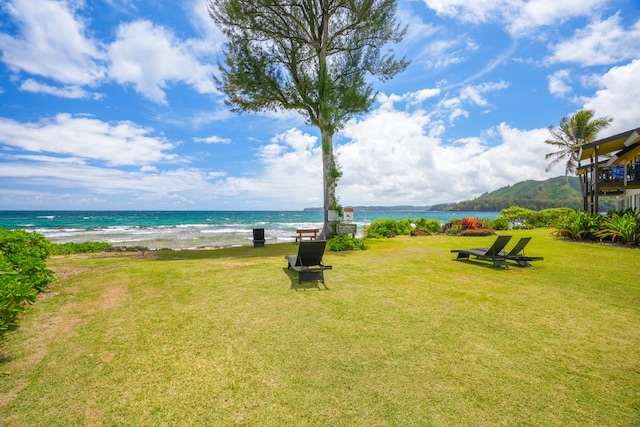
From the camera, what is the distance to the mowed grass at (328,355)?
9.79ft

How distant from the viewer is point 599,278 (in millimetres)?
8078

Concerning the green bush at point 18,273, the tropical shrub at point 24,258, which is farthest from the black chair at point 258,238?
the tropical shrub at point 24,258

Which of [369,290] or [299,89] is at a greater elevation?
[299,89]

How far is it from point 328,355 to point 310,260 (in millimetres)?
4117

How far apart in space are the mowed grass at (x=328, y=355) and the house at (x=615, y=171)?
14.9 metres

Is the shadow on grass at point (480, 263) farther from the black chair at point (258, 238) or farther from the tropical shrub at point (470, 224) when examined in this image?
the tropical shrub at point (470, 224)

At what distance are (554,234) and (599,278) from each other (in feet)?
38.3

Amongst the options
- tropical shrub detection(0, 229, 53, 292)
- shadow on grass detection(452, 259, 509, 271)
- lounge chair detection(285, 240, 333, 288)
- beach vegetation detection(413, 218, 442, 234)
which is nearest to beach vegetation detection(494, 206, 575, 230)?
beach vegetation detection(413, 218, 442, 234)

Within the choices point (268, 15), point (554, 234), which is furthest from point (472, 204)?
point (268, 15)

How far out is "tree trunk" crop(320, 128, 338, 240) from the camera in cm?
1608

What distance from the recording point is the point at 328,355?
4.03 m

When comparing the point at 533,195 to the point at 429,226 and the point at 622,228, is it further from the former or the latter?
the point at 622,228

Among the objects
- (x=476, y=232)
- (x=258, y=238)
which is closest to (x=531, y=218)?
(x=476, y=232)

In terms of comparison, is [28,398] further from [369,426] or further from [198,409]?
[369,426]
